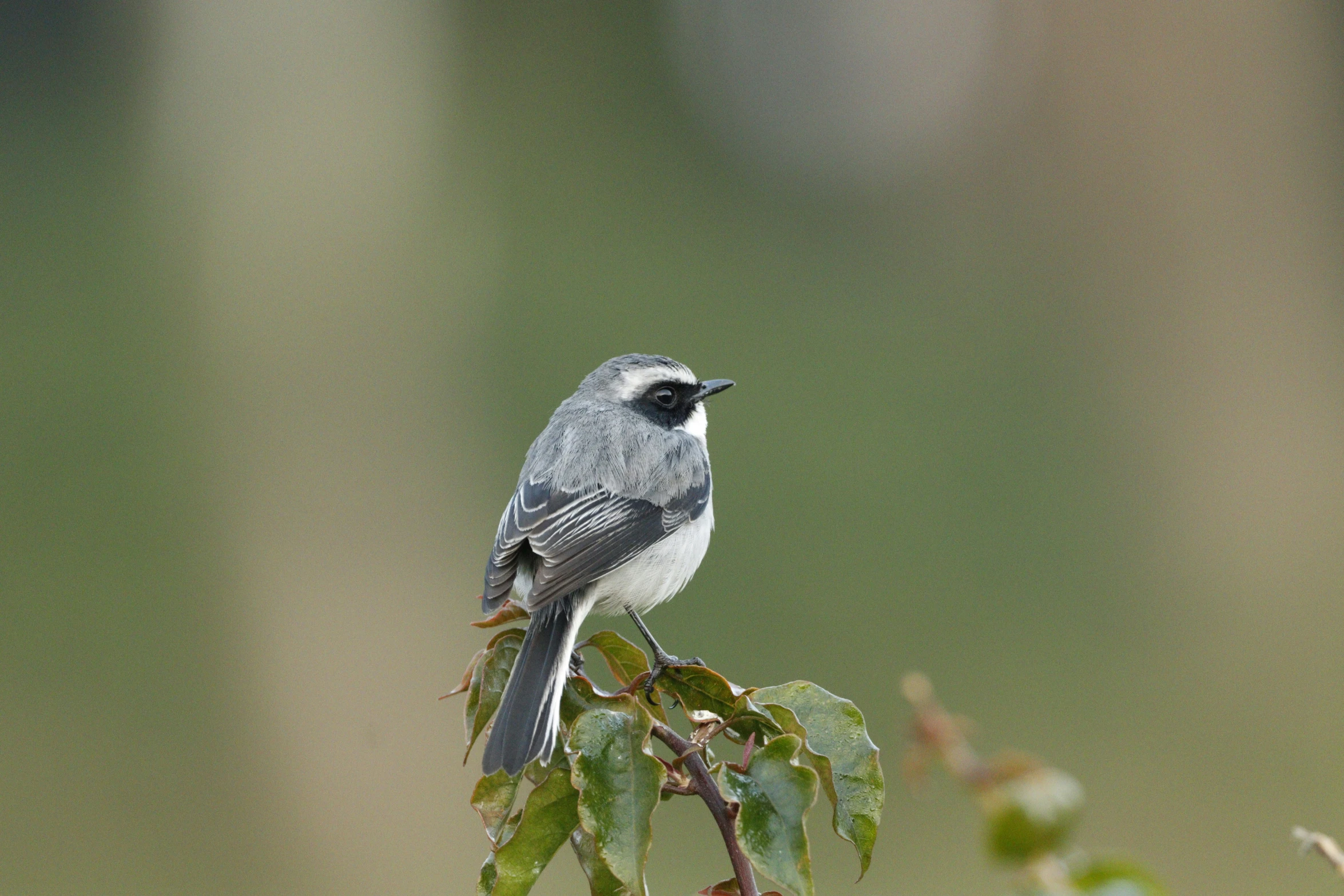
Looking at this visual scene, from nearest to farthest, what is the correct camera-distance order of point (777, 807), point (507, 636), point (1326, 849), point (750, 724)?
point (1326, 849) < point (777, 807) < point (750, 724) < point (507, 636)

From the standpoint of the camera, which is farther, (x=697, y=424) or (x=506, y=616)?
(x=697, y=424)

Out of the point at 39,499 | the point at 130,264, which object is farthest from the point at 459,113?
the point at 39,499

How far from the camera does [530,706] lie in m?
1.78

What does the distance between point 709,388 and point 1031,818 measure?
3.08 meters

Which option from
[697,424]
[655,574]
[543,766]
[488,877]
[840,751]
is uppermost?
[697,424]

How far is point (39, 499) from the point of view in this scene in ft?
27.6

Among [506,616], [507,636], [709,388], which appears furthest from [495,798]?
[709,388]

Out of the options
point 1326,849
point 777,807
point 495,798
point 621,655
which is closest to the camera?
point 1326,849

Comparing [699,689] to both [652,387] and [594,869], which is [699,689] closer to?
[594,869]

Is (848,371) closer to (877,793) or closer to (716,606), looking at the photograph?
(716,606)

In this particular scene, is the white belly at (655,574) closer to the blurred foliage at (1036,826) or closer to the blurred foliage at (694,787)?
the blurred foliage at (694,787)

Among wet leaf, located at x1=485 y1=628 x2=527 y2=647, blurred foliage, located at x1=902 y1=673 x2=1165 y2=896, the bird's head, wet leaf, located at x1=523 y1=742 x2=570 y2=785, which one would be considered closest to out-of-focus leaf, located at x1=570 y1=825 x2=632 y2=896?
wet leaf, located at x1=523 y1=742 x2=570 y2=785

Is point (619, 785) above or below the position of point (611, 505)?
below

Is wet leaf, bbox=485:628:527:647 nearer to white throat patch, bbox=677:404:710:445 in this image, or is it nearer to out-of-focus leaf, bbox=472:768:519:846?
out-of-focus leaf, bbox=472:768:519:846
